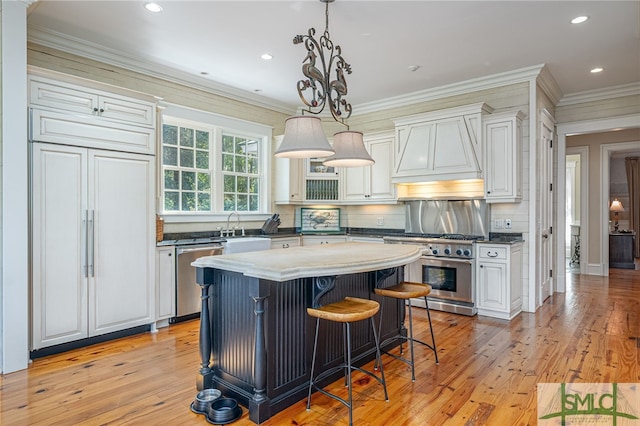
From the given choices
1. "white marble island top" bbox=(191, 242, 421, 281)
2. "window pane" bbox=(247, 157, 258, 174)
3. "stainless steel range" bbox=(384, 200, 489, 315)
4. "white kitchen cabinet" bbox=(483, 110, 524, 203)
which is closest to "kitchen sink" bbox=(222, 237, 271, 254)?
"window pane" bbox=(247, 157, 258, 174)

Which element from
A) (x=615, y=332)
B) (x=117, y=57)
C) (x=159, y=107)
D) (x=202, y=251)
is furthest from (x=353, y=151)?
(x=615, y=332)

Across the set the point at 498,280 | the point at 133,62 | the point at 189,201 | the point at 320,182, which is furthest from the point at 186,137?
the point at 498,280

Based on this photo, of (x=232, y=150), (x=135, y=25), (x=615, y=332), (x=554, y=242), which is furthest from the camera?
(x=554, y=242)

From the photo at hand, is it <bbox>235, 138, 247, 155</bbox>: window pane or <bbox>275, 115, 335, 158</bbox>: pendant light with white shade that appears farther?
<bbox>235, 138, 247, 155</bbox>: window pane

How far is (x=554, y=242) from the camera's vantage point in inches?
233

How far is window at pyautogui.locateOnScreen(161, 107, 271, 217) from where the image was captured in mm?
4789

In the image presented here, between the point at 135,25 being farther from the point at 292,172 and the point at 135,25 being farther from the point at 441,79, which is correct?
the point at 441,79

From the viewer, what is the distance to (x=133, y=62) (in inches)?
168

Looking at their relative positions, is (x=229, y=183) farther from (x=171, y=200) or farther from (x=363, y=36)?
(x=363, y=36)

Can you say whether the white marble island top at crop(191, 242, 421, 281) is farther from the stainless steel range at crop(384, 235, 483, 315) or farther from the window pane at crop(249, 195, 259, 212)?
the window pane at crop(249, 195, 259, 212)

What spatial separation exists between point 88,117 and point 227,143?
84.3 inches

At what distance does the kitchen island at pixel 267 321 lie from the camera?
7.40 ft

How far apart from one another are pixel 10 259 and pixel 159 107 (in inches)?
86.3

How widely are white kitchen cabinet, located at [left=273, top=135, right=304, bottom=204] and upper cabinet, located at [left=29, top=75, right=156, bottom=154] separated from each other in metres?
2.30
